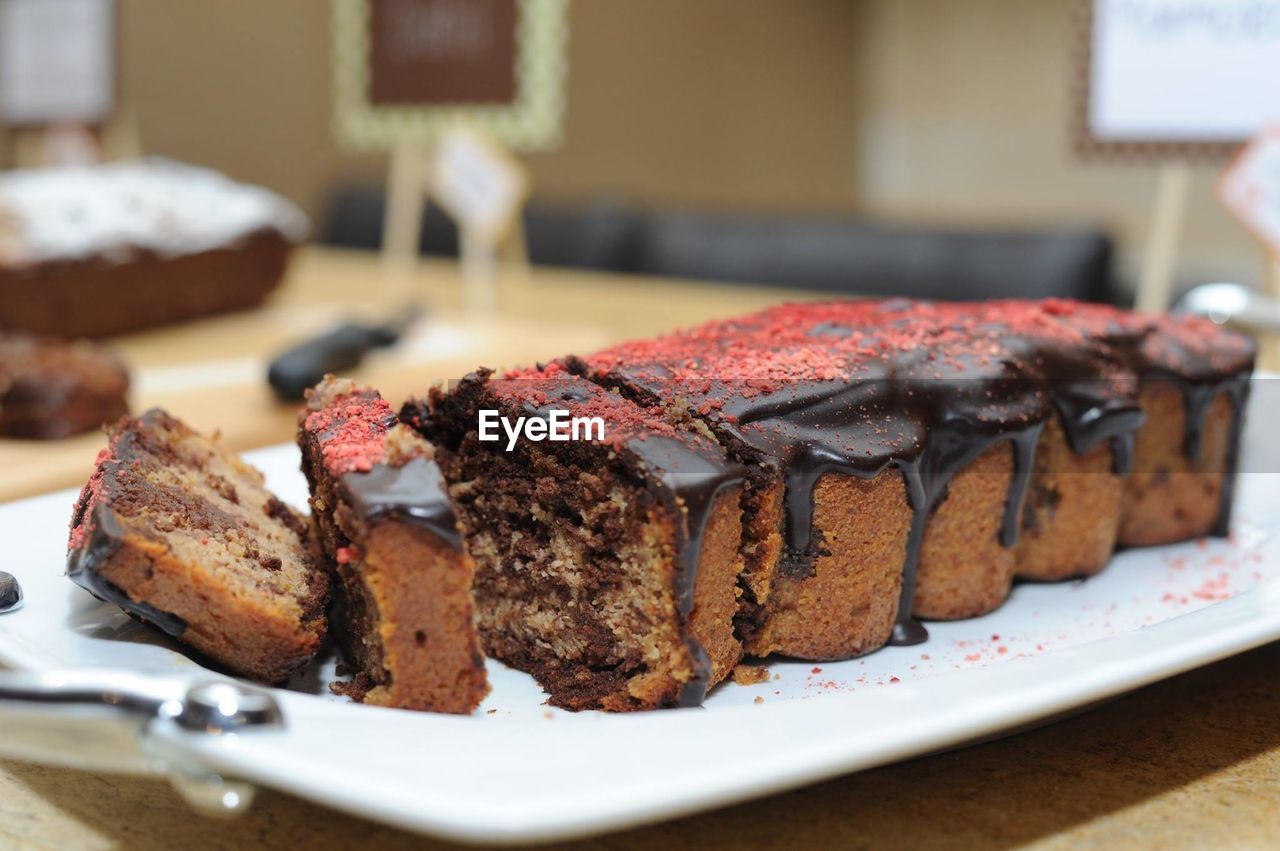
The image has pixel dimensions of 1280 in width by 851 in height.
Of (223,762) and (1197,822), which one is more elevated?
(223,762)

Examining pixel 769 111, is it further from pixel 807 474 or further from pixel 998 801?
pixel 998 801

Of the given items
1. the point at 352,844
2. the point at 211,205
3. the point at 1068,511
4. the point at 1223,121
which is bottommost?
the point at 352,844

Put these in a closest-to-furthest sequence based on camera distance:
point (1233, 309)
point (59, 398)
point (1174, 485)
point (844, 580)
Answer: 1. point (844, 580)
2. point (1174, 485)
3. point (1233, 309)
4. point (59, 398)

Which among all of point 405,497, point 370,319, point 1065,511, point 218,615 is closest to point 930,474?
point 1065,511

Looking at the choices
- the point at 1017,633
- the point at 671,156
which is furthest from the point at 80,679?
the point at 671,156

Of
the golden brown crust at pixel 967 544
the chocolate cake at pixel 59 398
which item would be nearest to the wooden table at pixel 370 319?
the chocolate cake at pixel 59 398

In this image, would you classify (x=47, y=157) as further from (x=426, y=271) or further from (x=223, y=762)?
(x=223, y=762)
